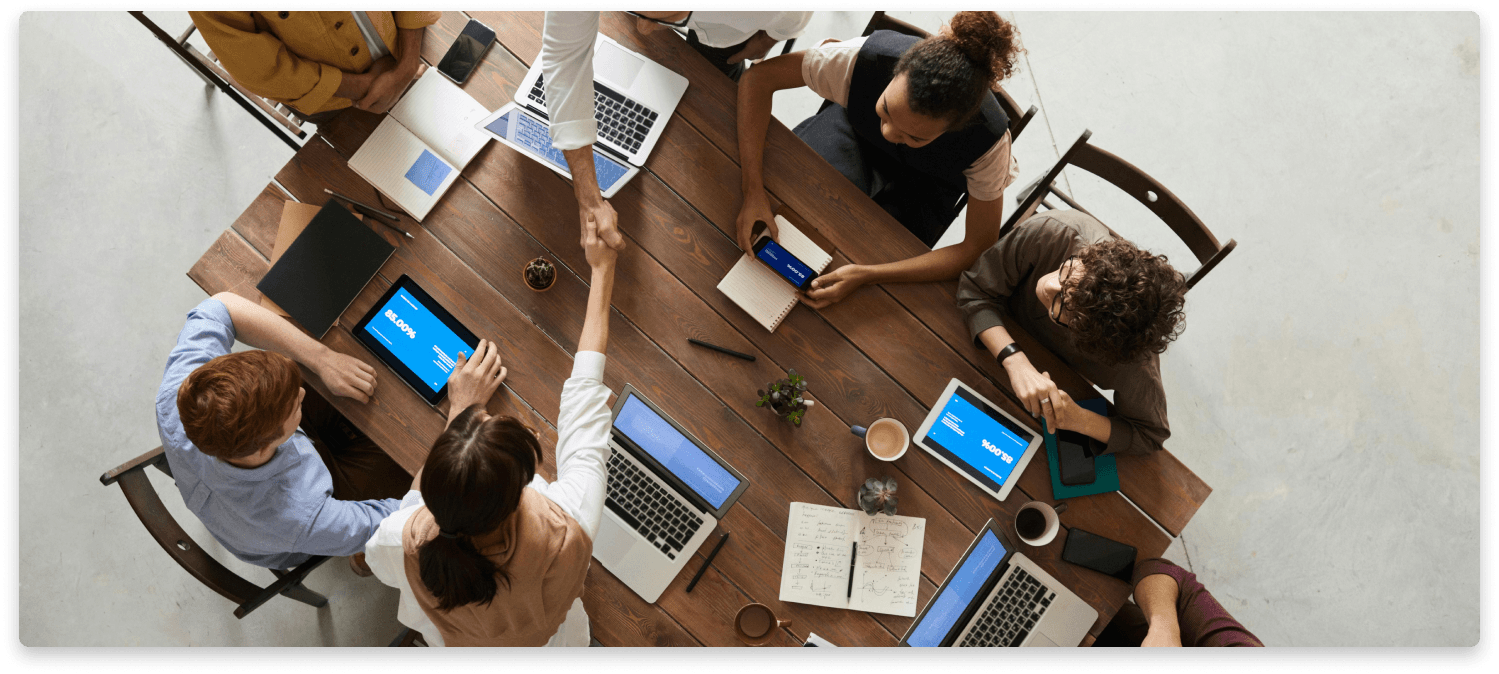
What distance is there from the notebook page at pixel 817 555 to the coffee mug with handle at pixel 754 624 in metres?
0.06

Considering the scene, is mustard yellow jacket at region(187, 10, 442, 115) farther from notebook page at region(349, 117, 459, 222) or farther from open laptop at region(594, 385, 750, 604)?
open laptop at region(594, 385, 750, 604)

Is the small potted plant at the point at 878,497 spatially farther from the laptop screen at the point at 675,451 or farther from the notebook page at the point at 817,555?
the laptop screen at the point at 675,451

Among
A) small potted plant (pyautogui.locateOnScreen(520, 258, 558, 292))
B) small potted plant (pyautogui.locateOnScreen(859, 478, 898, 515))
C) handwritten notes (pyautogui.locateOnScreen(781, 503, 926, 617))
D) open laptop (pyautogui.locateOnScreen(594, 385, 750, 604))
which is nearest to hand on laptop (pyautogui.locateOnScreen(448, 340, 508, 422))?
small potted plant (pyautogui.locateOnScreen(520, 258, 558, 292))

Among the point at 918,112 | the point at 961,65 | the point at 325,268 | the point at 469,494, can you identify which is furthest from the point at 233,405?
the point at 961,65

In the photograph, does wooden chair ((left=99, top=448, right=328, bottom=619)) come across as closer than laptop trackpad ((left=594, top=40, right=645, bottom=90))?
Yes

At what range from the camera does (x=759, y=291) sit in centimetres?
196

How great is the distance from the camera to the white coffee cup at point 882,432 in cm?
189

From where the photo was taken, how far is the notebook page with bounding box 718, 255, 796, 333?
1.95m

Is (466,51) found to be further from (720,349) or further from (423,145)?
(720,349)

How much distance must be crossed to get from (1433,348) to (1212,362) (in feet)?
2.84

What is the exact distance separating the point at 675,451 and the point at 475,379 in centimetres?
51

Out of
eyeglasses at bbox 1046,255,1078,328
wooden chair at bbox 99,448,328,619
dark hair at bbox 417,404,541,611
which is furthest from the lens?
eyeglasses at bbox 1046,255,1078,328

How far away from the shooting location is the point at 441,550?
1.41 meters

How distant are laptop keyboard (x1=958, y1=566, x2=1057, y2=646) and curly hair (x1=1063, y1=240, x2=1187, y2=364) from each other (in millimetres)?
610
